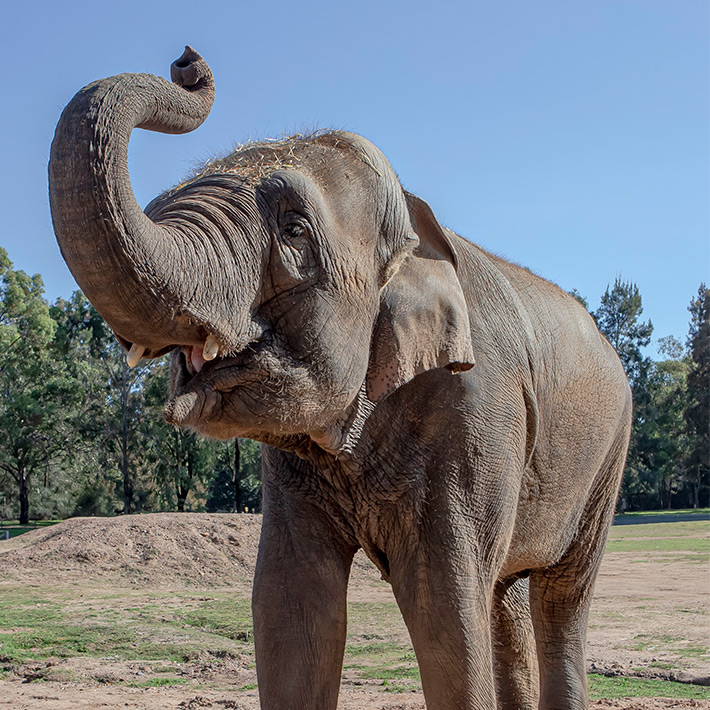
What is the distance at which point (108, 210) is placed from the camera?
2438 millimetres

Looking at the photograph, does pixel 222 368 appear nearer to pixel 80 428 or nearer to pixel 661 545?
pixel 661 545

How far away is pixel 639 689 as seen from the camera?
24.2ft

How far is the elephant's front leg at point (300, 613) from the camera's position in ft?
12.2

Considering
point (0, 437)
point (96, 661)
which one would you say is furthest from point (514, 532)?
point (0, 437)

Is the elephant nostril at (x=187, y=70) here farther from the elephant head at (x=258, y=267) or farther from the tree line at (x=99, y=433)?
the tree line at (x=99, y=433)

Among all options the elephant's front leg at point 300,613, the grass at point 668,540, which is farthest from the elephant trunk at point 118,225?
the grass at point 668,540

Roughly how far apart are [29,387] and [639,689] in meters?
38.7

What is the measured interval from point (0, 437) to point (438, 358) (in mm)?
40591

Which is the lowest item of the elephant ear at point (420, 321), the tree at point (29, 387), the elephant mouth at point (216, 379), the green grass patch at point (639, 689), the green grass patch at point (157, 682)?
the green grass patch at point (639, 689)

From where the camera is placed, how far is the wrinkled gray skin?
2.62 metres

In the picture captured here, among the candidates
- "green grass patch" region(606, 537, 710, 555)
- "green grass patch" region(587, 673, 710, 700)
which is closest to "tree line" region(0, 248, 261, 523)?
"green grass patch" region(606, 537, 710, 555)

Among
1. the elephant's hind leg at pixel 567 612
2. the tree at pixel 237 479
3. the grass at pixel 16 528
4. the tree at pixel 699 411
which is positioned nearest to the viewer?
the elephant's hind leg at pixel 567 612

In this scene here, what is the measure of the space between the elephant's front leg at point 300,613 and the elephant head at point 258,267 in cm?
54

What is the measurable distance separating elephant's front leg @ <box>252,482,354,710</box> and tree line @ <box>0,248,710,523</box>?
31675 mm
